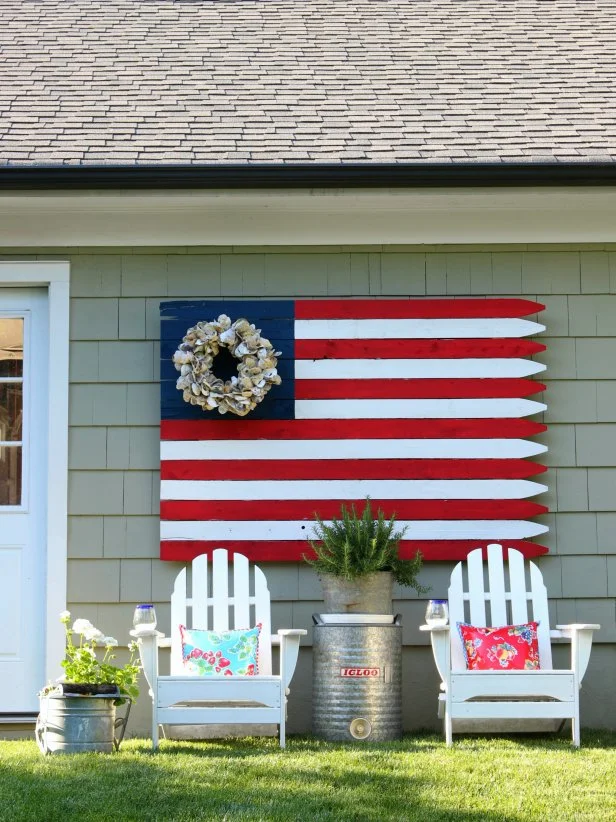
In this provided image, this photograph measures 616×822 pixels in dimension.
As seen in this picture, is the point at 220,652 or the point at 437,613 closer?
the point at 437,613

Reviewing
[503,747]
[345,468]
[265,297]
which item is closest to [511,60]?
[265,297]

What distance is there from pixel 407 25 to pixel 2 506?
3.99m

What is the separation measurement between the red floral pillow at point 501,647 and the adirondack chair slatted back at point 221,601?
86 centimetres

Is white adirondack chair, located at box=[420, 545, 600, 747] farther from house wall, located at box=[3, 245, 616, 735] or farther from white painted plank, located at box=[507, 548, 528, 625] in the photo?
house wall, located at box=[3, 245, 616, 735]

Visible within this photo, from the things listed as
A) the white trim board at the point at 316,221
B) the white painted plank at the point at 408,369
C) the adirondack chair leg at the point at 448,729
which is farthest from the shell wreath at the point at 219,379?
the adirondack chair leg at the point at 448,729

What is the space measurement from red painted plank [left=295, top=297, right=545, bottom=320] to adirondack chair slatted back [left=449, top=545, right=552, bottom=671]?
1.11 m

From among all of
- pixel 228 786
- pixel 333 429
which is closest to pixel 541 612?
pixel 333 429

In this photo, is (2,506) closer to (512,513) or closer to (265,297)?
(265,297)

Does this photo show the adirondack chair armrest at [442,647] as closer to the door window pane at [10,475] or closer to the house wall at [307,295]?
the house wall at [307,295]

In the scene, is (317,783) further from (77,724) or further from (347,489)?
(347,489)

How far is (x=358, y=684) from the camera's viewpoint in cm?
473

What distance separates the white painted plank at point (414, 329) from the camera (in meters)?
5.43

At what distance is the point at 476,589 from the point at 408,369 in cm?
106

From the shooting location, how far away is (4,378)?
553cm
